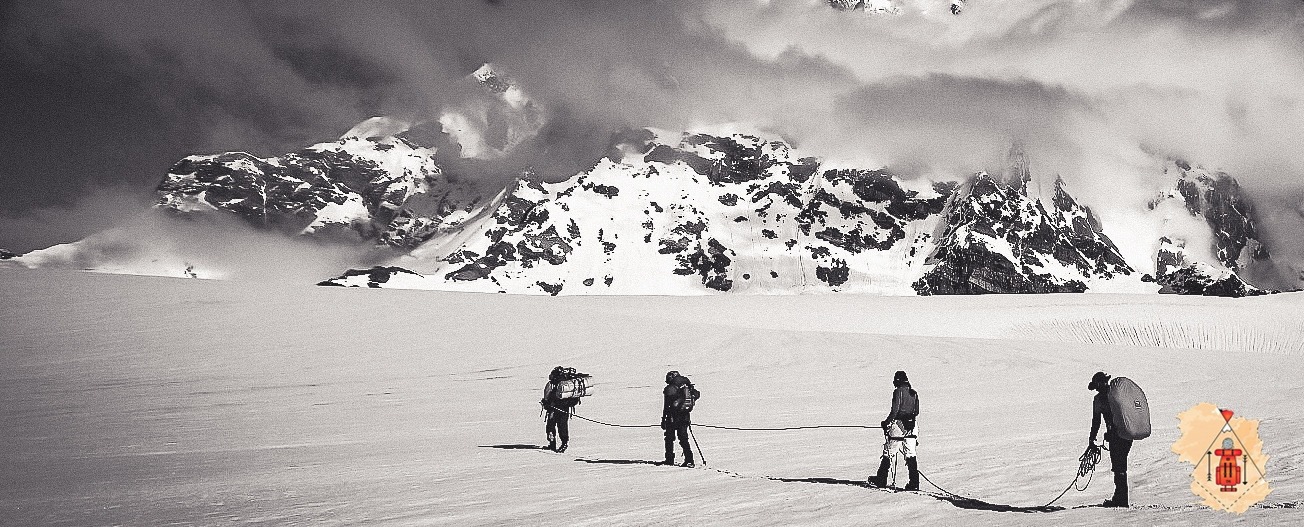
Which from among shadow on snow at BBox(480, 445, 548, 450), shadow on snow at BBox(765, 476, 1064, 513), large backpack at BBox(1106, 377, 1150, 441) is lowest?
shadow on snow at BBox(765, 476, 1064, 513)

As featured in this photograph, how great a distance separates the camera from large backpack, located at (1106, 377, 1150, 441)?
9.37m

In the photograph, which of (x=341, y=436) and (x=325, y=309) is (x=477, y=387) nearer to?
(x=341, y=436)

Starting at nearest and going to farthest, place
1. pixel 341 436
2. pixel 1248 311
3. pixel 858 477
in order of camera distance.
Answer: pixel 858 477 < pixel 341 436 < pixel 1248 311

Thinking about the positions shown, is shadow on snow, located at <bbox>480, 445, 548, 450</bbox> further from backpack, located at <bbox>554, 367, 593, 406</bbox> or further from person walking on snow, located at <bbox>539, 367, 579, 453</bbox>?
backpack, located at <bbox>554, 367, 593, 406</bbox>

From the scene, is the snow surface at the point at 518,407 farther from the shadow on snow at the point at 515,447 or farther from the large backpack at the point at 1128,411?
the large backpack at the point at 1128,411

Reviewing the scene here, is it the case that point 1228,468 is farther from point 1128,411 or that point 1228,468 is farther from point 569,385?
point 569,385

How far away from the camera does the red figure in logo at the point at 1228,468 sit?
813cm

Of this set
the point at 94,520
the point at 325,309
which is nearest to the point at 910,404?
the point at 94,520

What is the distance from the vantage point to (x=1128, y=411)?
9398mm

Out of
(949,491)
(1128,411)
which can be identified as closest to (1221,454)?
(1128,411)

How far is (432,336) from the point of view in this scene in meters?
36.9

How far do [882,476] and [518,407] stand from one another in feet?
43.4

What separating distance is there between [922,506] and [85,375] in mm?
27515

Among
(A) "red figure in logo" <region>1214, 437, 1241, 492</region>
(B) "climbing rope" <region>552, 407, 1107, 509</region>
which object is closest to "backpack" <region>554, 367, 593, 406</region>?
(B) "climbing rope" <region>552, 407, 1107, 509</region>
